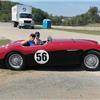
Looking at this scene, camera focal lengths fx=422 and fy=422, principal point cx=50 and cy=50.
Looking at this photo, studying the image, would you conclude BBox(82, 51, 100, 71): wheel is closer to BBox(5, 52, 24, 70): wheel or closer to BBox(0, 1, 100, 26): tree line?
BBox(5, 52, 24, 70): wheel

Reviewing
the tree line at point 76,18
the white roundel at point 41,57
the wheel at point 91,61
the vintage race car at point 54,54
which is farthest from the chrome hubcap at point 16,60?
the tree line at point 76,18

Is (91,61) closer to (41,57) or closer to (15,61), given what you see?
(41,57)

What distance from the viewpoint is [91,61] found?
12375 millimetres

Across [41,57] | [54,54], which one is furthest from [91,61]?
[41,57]

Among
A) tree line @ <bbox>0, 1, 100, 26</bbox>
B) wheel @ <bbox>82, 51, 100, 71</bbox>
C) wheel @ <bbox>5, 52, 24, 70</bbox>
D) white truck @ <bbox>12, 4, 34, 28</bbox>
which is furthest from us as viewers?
tree line @ <bbox>0, 1, 100, 26</bbox>

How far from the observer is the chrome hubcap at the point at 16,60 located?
493 inches

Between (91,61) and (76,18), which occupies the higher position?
(91,61)

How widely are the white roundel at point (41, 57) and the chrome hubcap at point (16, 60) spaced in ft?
1.57

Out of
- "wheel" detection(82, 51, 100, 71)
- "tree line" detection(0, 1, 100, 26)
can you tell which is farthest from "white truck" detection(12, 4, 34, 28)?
"wheel" detection(82, 51, 100, 71)

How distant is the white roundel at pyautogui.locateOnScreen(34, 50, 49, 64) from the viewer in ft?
40.5

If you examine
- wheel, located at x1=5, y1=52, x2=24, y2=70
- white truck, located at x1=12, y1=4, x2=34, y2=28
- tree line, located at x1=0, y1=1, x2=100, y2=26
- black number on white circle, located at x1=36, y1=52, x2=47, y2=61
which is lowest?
tree line, located at x1=0, y1=1, x2=100, y2=26

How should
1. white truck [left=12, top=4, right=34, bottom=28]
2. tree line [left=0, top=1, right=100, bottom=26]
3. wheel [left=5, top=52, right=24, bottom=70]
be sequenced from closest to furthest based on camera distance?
1. wheel [left=5, top=52, right=24, bottom=70]
2. white truck [left=12, top=4, right=34, bottom=28]
3. tree line [left=0, top=1, right=100, bottom=26]

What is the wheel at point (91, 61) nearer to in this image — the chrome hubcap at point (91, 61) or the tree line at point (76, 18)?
the chrome hubcap at point (91, 61)

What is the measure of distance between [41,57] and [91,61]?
4.83 feet
